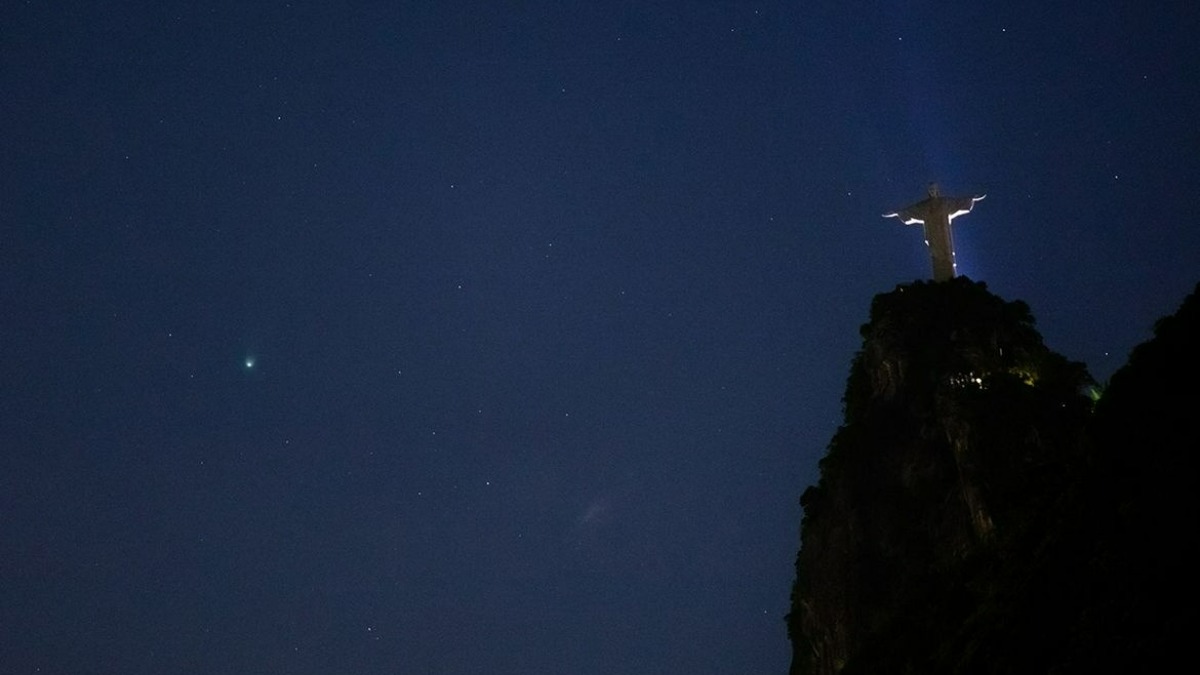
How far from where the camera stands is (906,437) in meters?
39.1

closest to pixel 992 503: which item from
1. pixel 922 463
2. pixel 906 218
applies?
pixel 922 463

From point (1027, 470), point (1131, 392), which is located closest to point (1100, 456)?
point (1131, 392)

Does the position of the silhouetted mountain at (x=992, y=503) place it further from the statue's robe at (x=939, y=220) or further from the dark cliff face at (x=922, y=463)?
the statue's robe at (x=939, y=220)

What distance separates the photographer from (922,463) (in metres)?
37.7

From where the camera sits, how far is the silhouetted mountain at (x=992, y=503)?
1647 centimetres

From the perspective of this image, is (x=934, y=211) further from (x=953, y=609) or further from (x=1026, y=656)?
(x=1026, y=656)

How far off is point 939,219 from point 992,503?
2562 centimetres

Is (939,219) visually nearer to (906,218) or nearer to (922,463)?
(906,218)

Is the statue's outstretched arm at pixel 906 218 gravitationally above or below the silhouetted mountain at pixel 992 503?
above

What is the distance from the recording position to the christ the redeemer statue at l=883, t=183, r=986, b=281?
5345 centimetres

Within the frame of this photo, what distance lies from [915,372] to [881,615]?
388 inches

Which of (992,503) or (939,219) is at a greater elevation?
(939,219)

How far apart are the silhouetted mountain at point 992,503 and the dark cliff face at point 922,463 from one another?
0.08m

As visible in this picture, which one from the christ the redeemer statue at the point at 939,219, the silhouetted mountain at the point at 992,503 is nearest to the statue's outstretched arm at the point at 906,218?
the christ the redeemer statue at the point at 939,219
